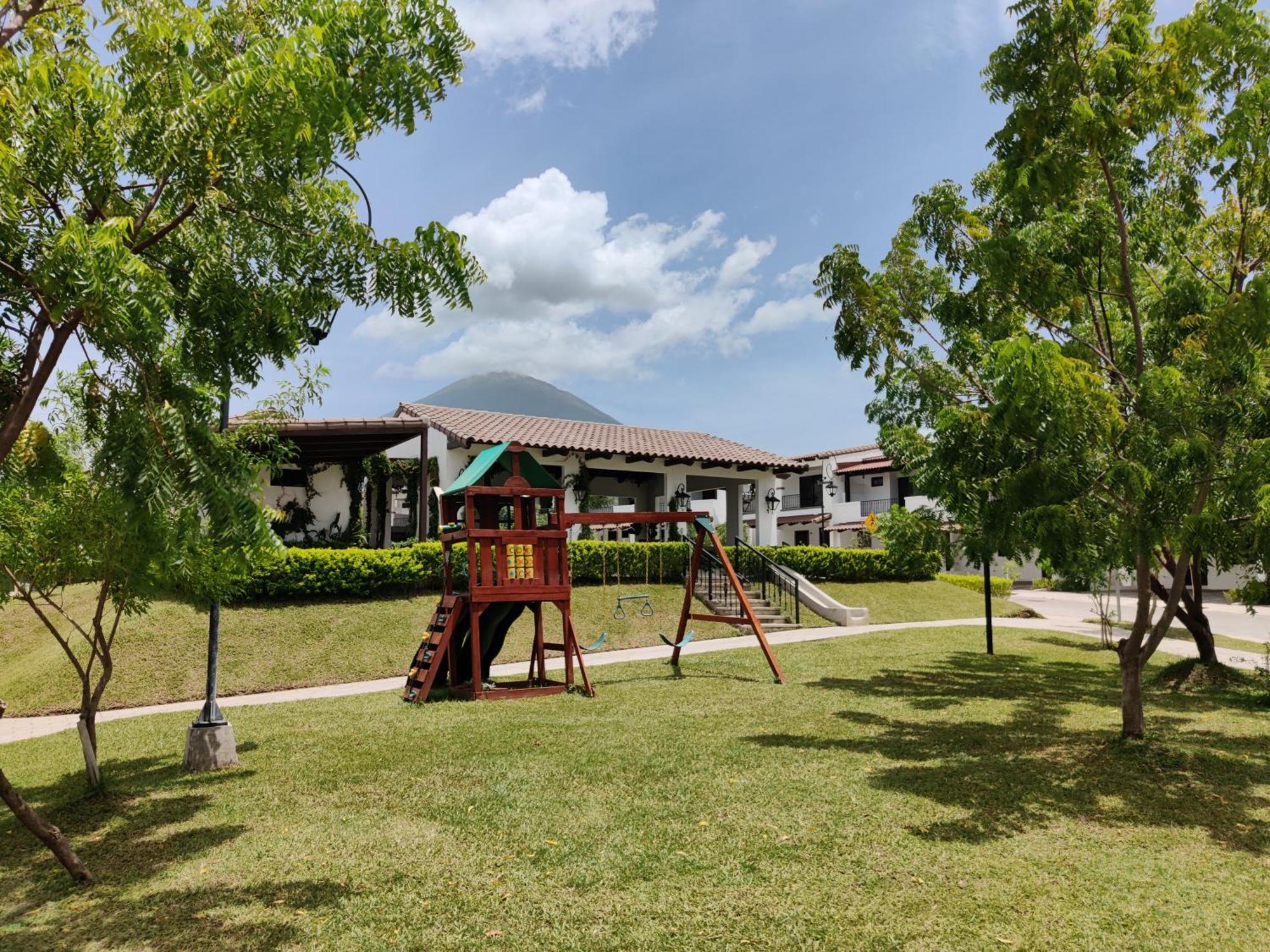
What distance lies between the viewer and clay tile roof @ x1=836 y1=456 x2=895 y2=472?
39469 mm

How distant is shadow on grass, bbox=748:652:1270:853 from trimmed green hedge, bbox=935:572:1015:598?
18.0m

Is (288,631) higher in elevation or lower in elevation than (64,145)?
lower

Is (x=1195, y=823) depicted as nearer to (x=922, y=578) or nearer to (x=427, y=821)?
(x=427, y=821)

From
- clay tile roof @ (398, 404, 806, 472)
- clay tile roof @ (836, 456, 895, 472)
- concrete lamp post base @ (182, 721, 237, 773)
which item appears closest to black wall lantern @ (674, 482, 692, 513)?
clay tile roof @ (398, 404, 806, 472)

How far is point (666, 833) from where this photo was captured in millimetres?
5188

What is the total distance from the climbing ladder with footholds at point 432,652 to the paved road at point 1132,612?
15.5 metres

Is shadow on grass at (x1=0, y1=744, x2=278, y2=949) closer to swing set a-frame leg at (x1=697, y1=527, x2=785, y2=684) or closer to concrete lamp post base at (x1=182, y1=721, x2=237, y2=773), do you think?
concrete lamp post base at (x1=182, y1=721, x2=237, y2=773)

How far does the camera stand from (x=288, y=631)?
45.8 ft

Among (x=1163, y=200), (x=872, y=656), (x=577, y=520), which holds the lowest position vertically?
(x=872, y=656)

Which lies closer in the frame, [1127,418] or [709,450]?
[1127,418]

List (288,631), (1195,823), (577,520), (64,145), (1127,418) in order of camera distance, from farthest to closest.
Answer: (288,631) → (577,520) → (1127,418) → (1195,823) → (64,145)

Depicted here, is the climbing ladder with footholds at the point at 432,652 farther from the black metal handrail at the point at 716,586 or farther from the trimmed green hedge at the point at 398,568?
the black metal handrail at the point at 716,586

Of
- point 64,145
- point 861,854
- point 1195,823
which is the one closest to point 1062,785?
point 1195,823

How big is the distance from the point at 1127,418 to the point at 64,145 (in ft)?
24.3
